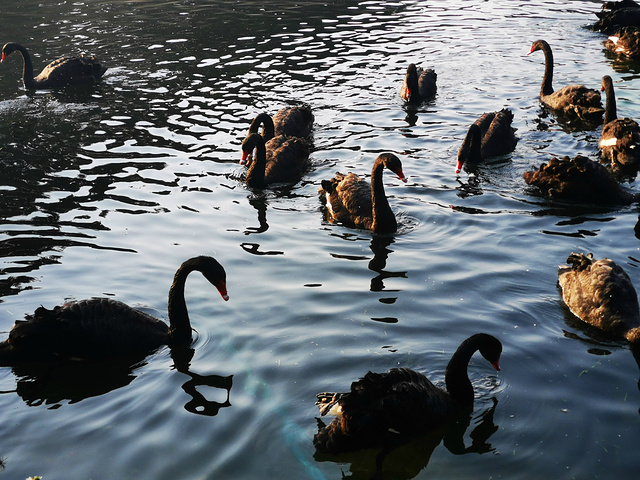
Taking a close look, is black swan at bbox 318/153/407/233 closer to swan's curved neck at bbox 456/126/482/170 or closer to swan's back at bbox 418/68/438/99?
swan's curved neck at bbox 456/126/482/170

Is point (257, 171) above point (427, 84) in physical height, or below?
below

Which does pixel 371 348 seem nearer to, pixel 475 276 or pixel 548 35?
pixel 475 276

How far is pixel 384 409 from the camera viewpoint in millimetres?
5531

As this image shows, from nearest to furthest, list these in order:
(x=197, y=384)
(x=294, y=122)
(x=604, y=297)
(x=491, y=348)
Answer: (x=491, y=348)
(x=197, y=384)
(x=604, y=297)
(x=294, y=122)

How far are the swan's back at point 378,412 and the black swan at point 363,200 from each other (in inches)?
157

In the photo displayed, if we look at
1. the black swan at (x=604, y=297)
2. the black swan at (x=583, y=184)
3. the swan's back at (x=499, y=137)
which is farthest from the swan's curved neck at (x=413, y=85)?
the black swan at (x=604, y=297)

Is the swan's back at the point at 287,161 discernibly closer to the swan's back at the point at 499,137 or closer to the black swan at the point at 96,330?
the swan's back at the point at 499,137

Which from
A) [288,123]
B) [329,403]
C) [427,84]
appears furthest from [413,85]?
[329,403]

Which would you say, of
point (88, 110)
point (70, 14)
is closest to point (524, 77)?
point (88, 110)

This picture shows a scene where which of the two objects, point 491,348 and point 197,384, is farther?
point 197,384

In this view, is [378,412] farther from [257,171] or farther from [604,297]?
[257,171]

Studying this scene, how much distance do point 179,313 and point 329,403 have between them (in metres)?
2.10

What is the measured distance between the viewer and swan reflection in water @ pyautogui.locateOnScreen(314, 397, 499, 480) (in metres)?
5.52

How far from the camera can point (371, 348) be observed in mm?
6953
